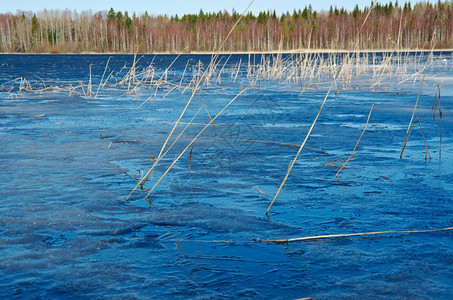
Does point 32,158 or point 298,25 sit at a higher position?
point 298,25

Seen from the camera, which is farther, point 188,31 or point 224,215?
point 188,31

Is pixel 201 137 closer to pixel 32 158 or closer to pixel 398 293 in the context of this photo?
pixel 32 158

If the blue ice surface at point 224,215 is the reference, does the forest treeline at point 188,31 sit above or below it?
above

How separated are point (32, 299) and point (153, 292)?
1.39 feet

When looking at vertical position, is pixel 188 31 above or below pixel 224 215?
above

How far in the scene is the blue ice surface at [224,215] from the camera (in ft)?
6.74

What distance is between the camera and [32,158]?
4.47m

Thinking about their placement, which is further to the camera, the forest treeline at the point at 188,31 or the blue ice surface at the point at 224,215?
the forest treeline at the point at 188,31

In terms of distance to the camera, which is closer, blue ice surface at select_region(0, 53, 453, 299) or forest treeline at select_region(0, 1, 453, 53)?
blue ice surface at select_region(0, 53, 453, 299)

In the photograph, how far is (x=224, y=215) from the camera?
2902 mm

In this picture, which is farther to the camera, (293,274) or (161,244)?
(161,244)

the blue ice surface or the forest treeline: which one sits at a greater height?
the forest treeline

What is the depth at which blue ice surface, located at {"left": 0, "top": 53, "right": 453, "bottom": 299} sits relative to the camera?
2055 millimetres

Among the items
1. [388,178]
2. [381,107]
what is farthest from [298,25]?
[388,178]
